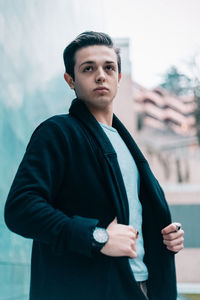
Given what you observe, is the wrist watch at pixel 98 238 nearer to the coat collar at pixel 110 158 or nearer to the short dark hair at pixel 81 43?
the coat collar at pixel 110 158

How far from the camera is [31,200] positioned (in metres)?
0.74

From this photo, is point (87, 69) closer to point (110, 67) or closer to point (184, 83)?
point (110, 67)

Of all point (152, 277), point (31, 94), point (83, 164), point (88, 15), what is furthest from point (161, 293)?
point (88, 15)

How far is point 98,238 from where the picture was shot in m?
0.74

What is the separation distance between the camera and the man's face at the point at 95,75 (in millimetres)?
1001

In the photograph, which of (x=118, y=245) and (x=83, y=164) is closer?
(x=118, y=245)

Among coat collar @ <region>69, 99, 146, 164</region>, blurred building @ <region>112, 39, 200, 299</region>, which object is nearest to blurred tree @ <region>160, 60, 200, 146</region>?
blurred building @ <region>112, 39, 200, 299</region>

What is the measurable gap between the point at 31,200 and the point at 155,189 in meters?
0.38

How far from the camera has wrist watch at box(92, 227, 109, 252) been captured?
728mm

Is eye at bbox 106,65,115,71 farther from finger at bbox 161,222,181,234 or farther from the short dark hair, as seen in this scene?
finger at bbox 161,222,181,234

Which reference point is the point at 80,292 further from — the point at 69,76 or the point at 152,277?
the point at 69,76

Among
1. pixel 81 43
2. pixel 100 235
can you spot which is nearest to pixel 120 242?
pixel 100 235

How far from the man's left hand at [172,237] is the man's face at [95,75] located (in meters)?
0.37

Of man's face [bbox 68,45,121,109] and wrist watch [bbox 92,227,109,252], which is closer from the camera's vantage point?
wrist watch [bbox 92,227,109,252]
